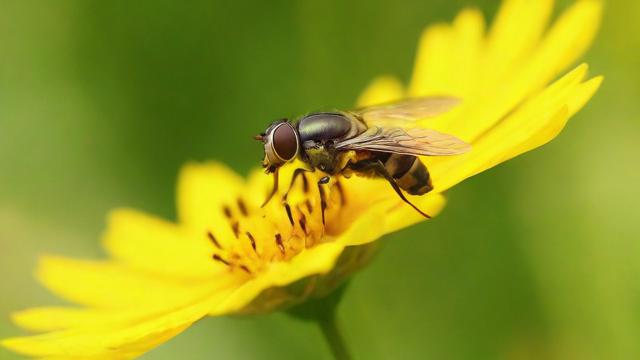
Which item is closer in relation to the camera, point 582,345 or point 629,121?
point 582,345

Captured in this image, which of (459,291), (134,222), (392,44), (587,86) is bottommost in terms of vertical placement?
(587,86)

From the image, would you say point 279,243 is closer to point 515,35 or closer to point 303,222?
point 303,222

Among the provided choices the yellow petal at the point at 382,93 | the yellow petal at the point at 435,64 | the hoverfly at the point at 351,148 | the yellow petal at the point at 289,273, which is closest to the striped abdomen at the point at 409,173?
the hoverfly at the point at 351,148

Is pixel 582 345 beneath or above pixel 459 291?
beneath

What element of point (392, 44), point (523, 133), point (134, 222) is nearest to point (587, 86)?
point (523, 133)

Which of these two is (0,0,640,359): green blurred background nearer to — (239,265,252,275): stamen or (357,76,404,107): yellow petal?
(357,76,404,107): yellow petal

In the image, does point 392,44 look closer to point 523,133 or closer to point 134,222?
point 134,222
